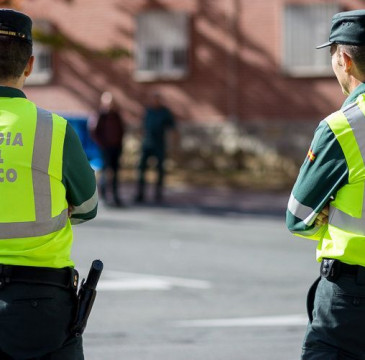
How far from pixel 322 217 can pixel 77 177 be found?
0.91 meters

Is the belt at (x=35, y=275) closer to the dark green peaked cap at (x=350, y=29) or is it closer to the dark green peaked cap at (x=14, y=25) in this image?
the dark green peaked cap at (x=14, y=25)

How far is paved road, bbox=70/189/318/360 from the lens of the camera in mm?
7984

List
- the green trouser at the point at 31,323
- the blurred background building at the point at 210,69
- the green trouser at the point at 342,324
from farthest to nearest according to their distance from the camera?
the blurred background building at the point at 210,69, the green trouser at the point at 342,324, the green trouser at the point at 31,323

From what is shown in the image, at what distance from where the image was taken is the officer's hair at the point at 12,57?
3928 millimetres

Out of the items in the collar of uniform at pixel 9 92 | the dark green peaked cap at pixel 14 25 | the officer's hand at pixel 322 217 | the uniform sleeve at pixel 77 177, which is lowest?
the officer's hand at pixel 322 217

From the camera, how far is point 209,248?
44.5 ft

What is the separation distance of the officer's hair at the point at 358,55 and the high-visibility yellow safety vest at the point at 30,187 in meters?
1.08

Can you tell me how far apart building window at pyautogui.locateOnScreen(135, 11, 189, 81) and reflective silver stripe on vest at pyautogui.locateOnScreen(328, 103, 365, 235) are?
867 inches

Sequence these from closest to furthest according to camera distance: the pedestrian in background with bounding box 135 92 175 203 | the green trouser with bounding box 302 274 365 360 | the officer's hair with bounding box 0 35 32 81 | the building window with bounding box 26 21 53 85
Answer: the officer's hair with bounding box 0 35 32 81
the green trouser with bounding box 302 274 365 360
the pedestrian in background with bounding box 135 92 175 203
the building window with bounding box 26 21 53 85

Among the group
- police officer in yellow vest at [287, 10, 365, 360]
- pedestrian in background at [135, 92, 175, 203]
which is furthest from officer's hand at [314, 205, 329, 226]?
pedestrian in background at [135, 92, 175, 203]

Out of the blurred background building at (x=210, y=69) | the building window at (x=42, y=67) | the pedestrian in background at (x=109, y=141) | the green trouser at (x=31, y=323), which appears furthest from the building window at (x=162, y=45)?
the green trouser at (x=31, y=323)

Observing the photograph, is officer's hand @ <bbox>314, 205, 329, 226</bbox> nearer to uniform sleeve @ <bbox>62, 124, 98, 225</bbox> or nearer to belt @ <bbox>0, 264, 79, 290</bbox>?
uniform sleeve @ <bbox>62, 124, 98, 225</bbox>

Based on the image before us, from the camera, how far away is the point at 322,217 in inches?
165

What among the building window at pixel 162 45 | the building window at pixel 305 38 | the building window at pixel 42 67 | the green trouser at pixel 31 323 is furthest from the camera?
the building window at pixel 42 67
